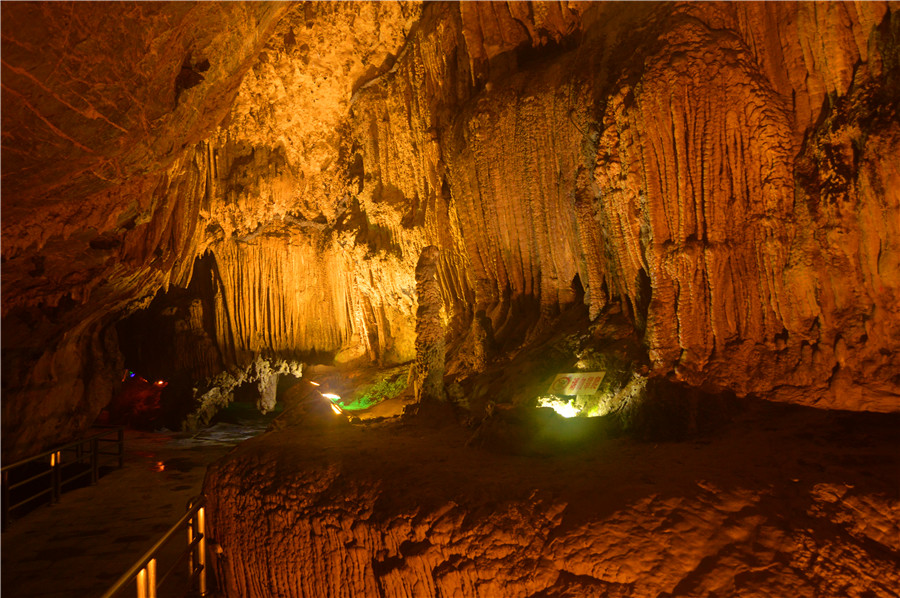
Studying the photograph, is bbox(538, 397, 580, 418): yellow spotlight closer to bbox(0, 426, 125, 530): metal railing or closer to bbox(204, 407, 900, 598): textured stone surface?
bbox(204, 407, 900, 598): textured stone surface

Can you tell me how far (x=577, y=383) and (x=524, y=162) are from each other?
378 cm

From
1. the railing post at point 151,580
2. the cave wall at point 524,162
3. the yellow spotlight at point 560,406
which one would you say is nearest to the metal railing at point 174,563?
the railing post at point 151,580

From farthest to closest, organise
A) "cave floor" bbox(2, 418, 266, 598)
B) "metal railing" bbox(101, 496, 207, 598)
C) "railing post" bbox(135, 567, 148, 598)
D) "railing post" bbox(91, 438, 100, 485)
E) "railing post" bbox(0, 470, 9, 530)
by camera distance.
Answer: "railing post" bbox(91, 438, 100, 485), "railing post" bbox(0, 470, 9, 530), "cave floor" bbox(2, 418, 266, 598), "railing post" bbox(135, 567, 148, 598), "metal railing" bbox(101, 496, 207, 598)

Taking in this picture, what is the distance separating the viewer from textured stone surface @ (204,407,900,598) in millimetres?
3348

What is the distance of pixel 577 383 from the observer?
20.7 feet

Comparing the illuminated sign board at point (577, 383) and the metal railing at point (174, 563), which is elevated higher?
the illuminated sign board at point (577, 383)

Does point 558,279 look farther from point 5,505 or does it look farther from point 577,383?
point 5,505

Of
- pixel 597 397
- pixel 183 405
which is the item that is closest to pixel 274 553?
pixel 597 397

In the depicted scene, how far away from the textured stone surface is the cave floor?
1120 mm

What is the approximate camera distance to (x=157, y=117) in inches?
228

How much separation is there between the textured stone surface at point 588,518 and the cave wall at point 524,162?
1138 millimetres

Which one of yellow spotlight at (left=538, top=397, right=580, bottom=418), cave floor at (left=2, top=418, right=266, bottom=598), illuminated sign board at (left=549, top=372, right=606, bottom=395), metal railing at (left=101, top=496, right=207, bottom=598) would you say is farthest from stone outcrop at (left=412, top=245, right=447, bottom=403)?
metal railing at (left=101, top=496, right=207, bottom=598)

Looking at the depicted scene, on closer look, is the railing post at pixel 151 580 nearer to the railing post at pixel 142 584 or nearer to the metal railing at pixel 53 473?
the railing post at pixel 142 584

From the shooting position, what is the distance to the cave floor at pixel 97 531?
5.22 metres
